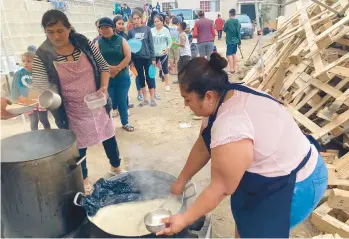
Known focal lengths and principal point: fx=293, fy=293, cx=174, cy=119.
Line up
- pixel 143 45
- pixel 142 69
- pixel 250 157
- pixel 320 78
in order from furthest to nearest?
pixel 142 69 < pixel 143 45 < pixel 320 78 < pixel 250 157

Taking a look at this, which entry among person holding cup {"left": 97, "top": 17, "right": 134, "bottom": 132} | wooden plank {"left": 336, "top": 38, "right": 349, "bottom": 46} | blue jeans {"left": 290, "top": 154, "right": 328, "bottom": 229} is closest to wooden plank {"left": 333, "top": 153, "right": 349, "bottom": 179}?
blue jeans {"left": 290, "top": 154, "right": 328, "bottom": 229}

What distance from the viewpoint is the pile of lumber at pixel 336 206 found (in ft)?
8.02

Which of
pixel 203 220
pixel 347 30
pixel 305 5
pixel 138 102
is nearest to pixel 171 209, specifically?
pixel 203 220

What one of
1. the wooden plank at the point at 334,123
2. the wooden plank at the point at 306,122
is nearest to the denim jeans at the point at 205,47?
the wooden plank at the point at 306,122

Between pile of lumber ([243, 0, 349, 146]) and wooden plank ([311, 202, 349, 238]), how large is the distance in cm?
96

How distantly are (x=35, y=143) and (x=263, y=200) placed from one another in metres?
1.48

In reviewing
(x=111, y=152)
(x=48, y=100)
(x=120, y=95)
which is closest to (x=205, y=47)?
(x=120, y=95)

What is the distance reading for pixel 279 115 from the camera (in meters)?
1.48

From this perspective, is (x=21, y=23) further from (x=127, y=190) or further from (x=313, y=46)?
(x=313, y=46)

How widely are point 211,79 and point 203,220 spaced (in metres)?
0.90

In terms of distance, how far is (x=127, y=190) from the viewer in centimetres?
216

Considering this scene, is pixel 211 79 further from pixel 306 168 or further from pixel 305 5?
pixel 305 5

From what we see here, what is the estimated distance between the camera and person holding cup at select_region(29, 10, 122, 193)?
2342 mm

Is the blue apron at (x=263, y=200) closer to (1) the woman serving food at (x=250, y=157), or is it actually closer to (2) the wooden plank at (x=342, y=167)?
(1) the woman serving food at (x=250, y=157)
